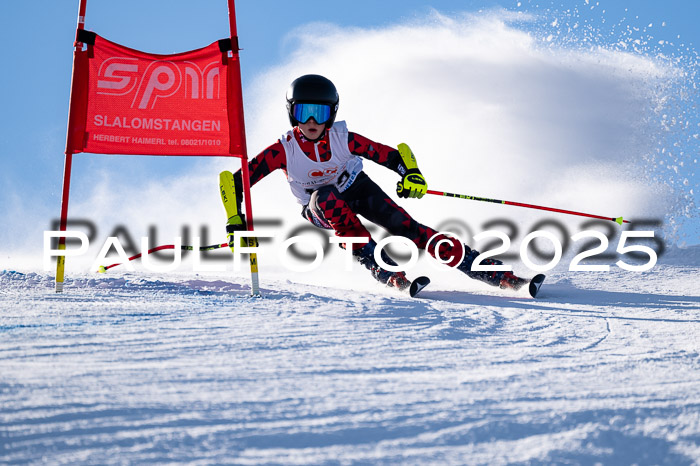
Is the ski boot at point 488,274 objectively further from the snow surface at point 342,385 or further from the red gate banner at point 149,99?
the red gate banner at point 149,99

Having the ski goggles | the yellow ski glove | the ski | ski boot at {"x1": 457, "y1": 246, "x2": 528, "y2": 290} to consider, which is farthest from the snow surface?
the ski goggles

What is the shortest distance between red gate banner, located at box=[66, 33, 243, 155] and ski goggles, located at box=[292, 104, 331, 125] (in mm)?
405

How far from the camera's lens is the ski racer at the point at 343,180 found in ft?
13.9

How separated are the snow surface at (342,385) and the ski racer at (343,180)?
1.06 metres

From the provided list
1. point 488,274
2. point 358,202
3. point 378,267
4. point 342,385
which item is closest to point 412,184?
point 358,202

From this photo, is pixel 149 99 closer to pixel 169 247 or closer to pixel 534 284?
pixel 169 247

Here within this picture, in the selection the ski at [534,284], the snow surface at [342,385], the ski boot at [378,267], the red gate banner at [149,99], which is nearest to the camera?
the snow surface at [342,385]

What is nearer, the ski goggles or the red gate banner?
the red gate banner

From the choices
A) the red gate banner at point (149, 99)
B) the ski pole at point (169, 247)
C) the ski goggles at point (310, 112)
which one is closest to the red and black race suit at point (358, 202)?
the ski goggles at point (310, 112)

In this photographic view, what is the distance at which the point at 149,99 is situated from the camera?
4023 millimetres

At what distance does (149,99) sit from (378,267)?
6.09 ft

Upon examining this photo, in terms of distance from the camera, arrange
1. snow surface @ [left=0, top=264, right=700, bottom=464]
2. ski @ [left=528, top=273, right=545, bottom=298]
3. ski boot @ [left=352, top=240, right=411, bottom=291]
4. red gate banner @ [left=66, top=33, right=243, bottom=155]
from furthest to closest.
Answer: ski boot @ [left=352, top=240, right=411, bottom=291] < ski @ [left=528, top=273, right=545, bottom=298] < red gate banner @ [left=66, top=33, right=243, bottom=155] < snow surface @ [left=0, top=264, right=700, bottom=464]

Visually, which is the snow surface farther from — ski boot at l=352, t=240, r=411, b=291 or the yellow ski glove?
the yellow ski glove

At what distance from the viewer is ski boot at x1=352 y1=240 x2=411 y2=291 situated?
4348 mm
